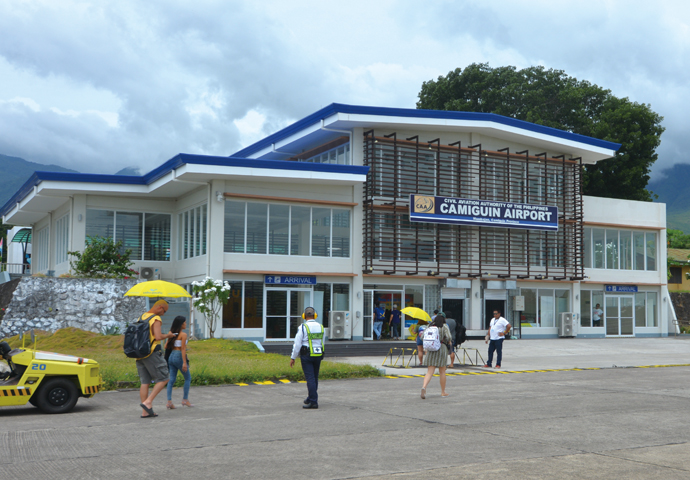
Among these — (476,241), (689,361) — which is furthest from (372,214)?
(689,361)

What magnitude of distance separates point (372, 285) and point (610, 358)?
10062 mm

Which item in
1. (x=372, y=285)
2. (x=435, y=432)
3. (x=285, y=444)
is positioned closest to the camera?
(x=285, y=444)

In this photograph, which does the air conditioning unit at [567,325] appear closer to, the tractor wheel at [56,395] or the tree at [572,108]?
the tree at [572,108]

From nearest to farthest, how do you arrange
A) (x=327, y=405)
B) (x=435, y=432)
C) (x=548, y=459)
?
(x=548, y=459)
(x=435, y=432)
(x=327, y=405)

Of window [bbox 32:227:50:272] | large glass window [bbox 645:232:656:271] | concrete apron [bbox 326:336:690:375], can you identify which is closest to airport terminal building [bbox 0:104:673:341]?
window [bbox 32:227:50:272]

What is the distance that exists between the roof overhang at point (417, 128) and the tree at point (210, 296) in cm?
832

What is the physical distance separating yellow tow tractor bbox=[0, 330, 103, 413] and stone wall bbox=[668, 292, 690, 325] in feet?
131

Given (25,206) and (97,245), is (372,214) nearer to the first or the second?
(97,245)

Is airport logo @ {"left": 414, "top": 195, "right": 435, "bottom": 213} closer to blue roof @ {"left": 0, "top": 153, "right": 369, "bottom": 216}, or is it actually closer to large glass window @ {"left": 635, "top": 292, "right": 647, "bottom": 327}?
blue roof @ {"left": 0, "top": 153, "right": 369, "bottom": 216}

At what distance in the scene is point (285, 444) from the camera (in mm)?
8367

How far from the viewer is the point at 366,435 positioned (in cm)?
899

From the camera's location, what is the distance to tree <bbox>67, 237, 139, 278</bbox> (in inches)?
1059

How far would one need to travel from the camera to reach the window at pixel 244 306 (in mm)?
26766

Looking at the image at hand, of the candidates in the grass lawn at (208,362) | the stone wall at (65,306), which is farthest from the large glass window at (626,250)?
the stone wall at (65,306)
